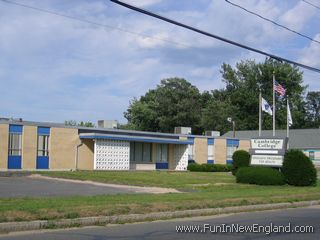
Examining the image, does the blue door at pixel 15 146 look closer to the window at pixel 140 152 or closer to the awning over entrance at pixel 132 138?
the awning over entrance at pixel 132 138

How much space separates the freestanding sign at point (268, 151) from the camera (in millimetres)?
30594

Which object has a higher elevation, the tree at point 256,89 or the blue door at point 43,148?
the tree at point 256,89

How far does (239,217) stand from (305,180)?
524 inches

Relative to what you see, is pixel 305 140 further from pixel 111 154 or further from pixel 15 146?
pixel 15 146

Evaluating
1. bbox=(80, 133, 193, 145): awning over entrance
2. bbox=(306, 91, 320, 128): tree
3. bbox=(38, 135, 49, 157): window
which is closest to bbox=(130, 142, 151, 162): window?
bbox=(80, 133, 193, 145): awning over entrance

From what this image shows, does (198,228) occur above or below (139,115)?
below

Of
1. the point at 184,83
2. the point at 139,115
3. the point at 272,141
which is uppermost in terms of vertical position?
the point at 184,83

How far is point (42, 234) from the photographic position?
11.7 m

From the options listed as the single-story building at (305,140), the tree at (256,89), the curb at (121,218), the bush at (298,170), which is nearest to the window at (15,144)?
the bush at (298,170)

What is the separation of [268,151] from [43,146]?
18.8 metres

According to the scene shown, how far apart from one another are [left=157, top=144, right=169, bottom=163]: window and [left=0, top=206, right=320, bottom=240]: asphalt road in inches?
1398

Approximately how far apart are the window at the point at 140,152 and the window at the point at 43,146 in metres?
10.0

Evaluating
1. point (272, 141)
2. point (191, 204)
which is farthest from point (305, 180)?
point (191, 204)

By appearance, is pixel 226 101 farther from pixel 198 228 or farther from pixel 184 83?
pixel 198 228
